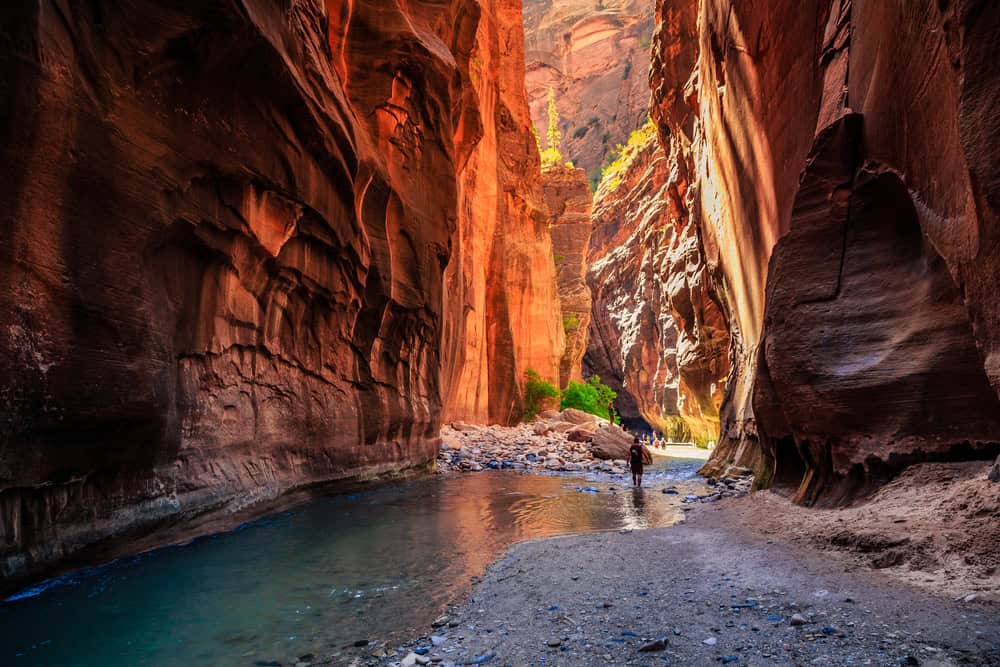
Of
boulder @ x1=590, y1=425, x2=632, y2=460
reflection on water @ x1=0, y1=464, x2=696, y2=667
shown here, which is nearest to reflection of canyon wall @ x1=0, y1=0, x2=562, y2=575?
reflection on water @ x1=0, y1=464, x2=696, y2=667

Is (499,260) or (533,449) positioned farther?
(499,260)

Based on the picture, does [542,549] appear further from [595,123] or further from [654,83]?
[595,123]

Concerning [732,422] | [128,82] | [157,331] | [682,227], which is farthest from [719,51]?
[682,227]

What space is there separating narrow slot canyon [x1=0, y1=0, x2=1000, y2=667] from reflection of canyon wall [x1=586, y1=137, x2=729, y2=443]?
15270 millimetres

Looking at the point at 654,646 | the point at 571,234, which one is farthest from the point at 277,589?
the point at 571,234

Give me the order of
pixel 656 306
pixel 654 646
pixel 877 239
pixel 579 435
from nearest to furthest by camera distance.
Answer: pixel 654 646 → pixel 877 239 → pixel 579 435 → pixel 656 306

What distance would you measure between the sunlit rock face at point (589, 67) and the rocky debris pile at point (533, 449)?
208 feet

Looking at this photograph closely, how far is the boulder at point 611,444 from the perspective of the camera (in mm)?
20219

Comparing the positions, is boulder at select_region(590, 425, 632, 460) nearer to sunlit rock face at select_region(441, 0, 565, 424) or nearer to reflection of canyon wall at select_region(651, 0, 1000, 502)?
sunlit rock face at select_region(441, 0, 565, 424)

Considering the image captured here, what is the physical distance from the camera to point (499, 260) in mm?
30844

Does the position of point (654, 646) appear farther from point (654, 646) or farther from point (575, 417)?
point (575, 417)

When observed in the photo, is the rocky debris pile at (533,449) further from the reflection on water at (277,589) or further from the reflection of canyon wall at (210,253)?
the reflection on water at (277,589)

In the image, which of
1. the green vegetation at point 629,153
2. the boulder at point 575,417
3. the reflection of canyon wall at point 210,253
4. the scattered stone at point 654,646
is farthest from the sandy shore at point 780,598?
the green vegetation at point 629,153

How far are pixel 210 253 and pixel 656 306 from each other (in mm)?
43435
